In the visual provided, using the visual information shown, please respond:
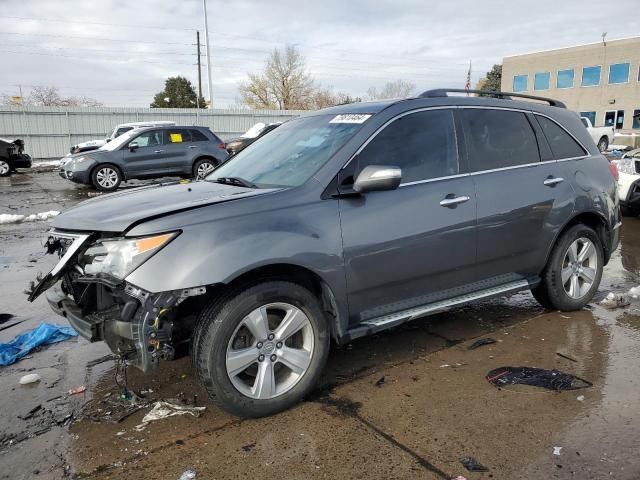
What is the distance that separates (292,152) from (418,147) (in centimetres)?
90

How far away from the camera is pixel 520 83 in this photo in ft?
170

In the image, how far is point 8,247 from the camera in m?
7.89

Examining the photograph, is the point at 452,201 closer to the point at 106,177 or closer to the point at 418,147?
the point at 418,147

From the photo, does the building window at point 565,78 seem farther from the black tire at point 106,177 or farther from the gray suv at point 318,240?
the gray suv at point 318,240

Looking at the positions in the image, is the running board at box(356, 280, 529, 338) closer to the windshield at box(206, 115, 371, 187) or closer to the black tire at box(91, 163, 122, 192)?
the windshield at box(206, 115, 371, 187)

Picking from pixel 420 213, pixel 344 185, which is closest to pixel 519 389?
pixel 420 213

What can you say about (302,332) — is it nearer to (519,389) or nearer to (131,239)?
(131,239)

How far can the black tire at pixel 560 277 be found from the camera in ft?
14.7

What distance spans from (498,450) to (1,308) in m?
4.74

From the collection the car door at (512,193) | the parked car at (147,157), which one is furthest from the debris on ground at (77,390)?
the parked car at (147,157)

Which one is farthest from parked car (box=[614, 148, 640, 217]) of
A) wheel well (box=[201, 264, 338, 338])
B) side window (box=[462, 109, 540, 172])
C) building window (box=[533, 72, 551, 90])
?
building window (box=[533, 72, 551, 90])

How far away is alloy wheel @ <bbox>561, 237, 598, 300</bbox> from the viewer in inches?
181

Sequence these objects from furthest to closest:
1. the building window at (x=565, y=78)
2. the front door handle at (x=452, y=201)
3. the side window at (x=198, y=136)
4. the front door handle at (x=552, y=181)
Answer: the building window at (x=565, y=78)
the side window at (x=198, y=136)
the front door handle at (x=552, y=181)
the front door handle at (x=452, y=201)

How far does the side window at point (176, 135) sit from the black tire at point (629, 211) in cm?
1156
